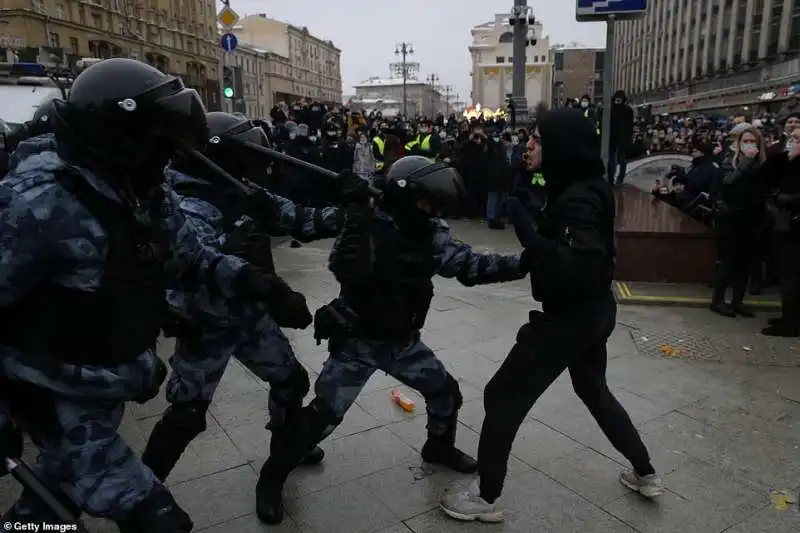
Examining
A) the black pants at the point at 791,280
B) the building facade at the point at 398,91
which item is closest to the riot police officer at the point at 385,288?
the black pants at the point at 791,280

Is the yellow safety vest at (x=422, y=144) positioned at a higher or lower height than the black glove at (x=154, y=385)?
higher

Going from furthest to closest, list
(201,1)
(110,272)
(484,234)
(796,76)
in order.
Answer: (201,1) → (796,76) → (484,234) → (110,272)

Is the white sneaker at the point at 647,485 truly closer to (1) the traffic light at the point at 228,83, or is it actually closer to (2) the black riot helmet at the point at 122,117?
(2) the black riot helmet at the point at 122,117

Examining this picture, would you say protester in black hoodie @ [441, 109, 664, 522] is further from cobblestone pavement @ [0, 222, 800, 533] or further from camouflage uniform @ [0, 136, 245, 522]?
camouflage uniform @ [0, 136, 245, 522]

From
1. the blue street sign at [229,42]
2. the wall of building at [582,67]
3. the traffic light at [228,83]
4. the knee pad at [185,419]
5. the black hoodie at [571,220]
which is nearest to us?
the black hoodie at [571,220]

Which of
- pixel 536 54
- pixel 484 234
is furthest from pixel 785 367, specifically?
pixel 536 54

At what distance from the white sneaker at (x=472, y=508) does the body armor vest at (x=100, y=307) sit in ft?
5.39

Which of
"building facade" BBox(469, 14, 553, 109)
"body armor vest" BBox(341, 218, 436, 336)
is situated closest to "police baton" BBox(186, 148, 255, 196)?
"body armor vest" BBox(341, 218, 436, 336)

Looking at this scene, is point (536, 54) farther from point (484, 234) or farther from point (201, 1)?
point (484, 234)

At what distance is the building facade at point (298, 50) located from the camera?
311 ft

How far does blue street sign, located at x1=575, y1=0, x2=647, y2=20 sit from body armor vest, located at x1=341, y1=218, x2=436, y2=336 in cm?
439

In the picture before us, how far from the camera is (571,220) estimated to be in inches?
101

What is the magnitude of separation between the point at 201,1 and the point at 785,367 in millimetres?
72990

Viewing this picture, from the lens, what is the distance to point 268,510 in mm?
2934
